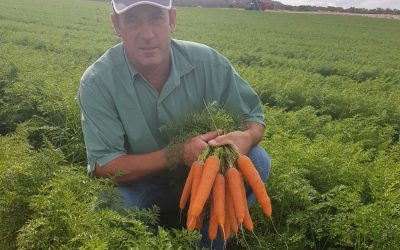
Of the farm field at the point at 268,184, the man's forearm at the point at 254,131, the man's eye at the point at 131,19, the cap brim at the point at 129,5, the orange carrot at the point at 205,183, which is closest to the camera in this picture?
the farm field at the point at 268,184

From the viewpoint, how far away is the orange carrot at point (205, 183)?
3.00 m

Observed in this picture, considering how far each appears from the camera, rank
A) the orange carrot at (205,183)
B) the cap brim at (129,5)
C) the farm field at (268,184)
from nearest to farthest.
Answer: the farm field at (268,184)
the orange carrot at (205,183)
the cap brim at (129,5)

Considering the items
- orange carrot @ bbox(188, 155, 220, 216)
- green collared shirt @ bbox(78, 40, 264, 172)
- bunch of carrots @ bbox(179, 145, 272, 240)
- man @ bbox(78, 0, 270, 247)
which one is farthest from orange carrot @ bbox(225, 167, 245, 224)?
green collared shirt @ bbox(78, 40, 264, 172)

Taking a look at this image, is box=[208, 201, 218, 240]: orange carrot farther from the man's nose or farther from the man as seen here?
the man's nose

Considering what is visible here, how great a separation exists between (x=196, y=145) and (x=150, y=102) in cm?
71

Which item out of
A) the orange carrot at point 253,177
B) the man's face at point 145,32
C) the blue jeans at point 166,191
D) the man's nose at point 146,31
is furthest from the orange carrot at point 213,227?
the man's nose at point 146,31

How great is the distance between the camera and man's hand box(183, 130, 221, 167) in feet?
10.5

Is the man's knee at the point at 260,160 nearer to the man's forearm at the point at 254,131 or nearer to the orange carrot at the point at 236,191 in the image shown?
the man's forearm at the point at 254,131

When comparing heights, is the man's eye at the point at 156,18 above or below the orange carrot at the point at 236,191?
above

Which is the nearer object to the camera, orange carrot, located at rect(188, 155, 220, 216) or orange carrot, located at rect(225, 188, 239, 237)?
orange carrot, located at rect(188, 155, 220, 216)

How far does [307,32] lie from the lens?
25.2 metres

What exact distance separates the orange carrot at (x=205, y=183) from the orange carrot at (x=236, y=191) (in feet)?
0.38

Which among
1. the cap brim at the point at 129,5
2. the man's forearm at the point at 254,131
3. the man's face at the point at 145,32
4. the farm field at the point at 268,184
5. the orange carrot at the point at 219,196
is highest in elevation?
the cap brim at the point at 129,5

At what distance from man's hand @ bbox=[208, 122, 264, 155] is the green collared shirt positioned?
17cm
